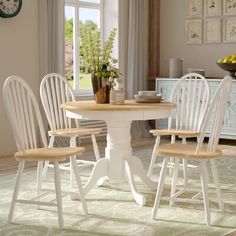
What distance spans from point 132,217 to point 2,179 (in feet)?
5.28

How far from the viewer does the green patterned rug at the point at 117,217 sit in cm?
323

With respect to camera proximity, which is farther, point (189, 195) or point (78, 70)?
point (78, 70)

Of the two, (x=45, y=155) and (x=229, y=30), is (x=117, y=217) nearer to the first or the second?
(x=45, y=155)

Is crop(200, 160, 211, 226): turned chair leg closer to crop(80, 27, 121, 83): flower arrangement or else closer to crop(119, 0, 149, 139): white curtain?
crop(80, 27, 121, 83): flower arrangement

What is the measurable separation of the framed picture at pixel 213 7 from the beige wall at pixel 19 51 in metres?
2.48

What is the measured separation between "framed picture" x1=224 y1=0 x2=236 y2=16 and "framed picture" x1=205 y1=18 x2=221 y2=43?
0.16 m

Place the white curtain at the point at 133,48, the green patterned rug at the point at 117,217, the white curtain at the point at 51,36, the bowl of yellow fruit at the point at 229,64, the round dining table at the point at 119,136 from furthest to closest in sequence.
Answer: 1. the white curtain at the point at 133,48
2. the bowl of yellow fruit at the point at 229,64
3. the white curtain at the point at 51,36
4. the round dining table at the point at 119,136
5. the green patterned rug at the point at 117,217

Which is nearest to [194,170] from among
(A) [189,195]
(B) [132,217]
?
(A) [189,195]

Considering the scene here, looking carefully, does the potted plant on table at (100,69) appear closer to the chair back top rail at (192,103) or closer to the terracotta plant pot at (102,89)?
the terracotta plant pot at (102,89)

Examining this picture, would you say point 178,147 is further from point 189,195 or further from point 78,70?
point 78,70

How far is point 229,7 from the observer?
7.19 metres

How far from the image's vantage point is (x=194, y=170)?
16.9 ft

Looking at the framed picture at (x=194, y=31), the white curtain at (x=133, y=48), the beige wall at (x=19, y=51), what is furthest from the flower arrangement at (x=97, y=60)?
the framed picture at (x=194, y=31)

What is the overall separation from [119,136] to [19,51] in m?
2.40
